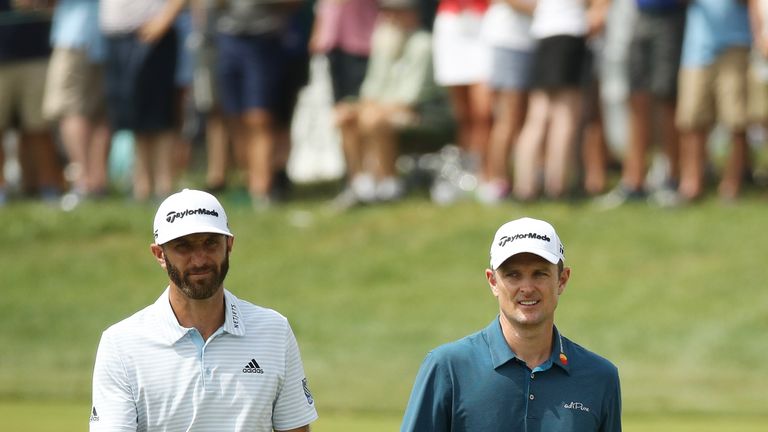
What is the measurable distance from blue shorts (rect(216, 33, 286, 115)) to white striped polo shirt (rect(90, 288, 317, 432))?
9.46 meters

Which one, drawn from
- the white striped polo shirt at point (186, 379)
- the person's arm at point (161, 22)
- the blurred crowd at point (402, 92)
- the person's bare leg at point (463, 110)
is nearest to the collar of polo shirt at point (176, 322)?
the white striped polo shirt at point (186, 379)

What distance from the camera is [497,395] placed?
16.6 ft

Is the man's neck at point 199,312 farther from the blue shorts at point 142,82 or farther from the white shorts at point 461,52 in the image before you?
the blue shorts at point 142,82

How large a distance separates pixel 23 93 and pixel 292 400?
10.9 m

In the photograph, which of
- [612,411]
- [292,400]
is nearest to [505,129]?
[292,400]

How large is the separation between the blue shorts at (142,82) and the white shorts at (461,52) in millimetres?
2318

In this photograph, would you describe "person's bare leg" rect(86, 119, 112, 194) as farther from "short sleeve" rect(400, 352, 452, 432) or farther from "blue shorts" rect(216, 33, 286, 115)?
"short sleeve" rect(400, 352, 452, 432)

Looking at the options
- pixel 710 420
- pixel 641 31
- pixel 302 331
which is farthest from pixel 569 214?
pixel 710 420

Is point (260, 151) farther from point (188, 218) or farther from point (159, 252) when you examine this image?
point (188, 218)

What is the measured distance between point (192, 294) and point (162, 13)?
32.0 ft

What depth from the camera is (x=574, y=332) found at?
12.5 m

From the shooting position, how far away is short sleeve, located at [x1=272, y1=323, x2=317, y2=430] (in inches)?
219

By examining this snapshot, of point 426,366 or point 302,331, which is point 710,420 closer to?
point 302,331

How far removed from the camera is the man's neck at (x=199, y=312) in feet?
18.0
